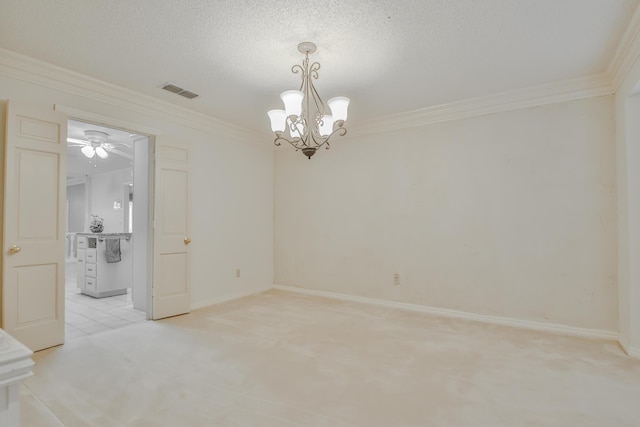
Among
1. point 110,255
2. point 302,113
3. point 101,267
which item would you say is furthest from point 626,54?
point 101,267

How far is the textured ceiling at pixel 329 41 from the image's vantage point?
219 cm

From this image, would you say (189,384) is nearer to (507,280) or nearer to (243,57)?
(243,57)

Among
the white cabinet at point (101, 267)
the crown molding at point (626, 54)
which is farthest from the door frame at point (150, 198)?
the crown molding at point (626, 54)

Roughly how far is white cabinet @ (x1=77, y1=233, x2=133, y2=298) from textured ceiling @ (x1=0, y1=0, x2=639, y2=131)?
288cm

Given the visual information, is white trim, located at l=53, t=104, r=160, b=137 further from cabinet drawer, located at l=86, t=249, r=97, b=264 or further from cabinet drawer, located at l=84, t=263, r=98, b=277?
cabinet drawer, located at l=84, t=263, r=98, b=277

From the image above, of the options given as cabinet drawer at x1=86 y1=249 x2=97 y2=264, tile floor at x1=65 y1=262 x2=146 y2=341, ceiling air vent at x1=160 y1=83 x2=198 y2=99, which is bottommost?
tile floor at x1=65 y1=262 x2=146 y2=341

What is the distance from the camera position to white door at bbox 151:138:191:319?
151 inches

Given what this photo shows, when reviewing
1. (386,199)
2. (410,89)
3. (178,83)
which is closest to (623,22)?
(410,89)

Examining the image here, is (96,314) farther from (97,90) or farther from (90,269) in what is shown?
(97,90)

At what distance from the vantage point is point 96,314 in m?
4.18

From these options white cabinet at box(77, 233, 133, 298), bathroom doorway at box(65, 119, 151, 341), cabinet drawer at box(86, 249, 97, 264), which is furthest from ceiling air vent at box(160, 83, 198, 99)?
cabinet drawer at box(86, 249, 97, 264)

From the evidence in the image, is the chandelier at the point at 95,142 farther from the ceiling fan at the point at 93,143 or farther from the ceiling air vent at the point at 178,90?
the ceiling air vent at the point at 178,90

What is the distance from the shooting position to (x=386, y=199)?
14.7 ft

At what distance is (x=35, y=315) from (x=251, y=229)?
278cm
